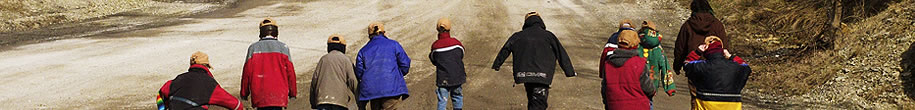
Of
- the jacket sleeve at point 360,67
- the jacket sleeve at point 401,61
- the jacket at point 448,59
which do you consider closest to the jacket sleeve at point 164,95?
the jacket sleeve at point 360,67

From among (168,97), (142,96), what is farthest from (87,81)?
(168,97)

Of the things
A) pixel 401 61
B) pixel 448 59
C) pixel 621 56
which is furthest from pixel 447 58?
pixel 621 56

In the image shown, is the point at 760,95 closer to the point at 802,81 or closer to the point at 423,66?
the point at 802,81

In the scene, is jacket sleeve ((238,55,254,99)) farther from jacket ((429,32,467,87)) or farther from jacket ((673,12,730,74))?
jacket ((673,12,730,74))

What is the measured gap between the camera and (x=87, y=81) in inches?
534

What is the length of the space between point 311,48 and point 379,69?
9.11 metres

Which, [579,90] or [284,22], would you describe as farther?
[284,22]

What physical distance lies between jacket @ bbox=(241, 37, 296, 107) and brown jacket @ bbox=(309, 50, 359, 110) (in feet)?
0.84

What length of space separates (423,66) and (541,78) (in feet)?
19.4

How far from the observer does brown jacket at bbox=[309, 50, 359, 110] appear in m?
7.84

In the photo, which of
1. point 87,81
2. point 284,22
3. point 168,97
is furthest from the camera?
point 284,22

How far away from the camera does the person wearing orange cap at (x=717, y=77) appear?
24.6 feet

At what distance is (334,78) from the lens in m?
7.87

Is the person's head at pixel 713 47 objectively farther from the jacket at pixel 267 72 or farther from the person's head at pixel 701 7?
the jacket at pixel 267 72
